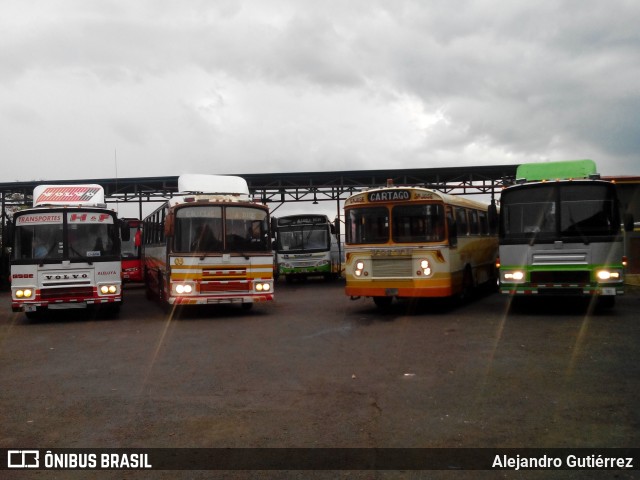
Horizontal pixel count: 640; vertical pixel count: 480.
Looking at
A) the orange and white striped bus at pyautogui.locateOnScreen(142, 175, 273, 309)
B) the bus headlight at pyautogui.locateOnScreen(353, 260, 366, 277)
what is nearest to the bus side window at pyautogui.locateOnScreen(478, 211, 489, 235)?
the bus headlight at pyautogui.locateOnScreen(353, 260, 366, 277)

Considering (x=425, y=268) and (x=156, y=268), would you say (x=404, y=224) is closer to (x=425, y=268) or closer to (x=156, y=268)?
(x=425, y=268)

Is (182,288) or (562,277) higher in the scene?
(562,277)

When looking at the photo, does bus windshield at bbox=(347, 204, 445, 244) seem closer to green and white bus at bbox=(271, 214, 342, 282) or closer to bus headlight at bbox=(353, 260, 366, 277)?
bus headlight at bbox=(353, 260, 366, 277)

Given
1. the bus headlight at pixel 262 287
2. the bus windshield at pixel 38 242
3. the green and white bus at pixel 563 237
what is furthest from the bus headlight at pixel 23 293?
the green and white bus at pixel 563 237

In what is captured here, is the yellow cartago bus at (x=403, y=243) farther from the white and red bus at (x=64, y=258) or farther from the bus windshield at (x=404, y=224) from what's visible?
the white and red bus at (x=64, y=258)

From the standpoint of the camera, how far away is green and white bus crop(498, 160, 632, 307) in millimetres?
13297

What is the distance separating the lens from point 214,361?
31.4ft

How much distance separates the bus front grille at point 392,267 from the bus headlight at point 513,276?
2.07 metres

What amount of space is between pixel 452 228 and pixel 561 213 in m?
2.43

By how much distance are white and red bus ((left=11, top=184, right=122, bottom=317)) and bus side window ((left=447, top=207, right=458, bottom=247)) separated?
7.86 meters

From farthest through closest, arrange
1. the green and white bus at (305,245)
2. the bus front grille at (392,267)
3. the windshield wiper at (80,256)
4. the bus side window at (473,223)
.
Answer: the green and white bus at (305,245) → the bus side window at (473,223) → the windshield wiper at (80,256) → the bus front grille at (392,267)

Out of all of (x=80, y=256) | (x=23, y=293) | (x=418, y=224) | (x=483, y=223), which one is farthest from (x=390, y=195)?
(x=23, y=293)

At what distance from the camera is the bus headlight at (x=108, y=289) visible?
1506 cm

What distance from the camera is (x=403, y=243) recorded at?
14539 mm
